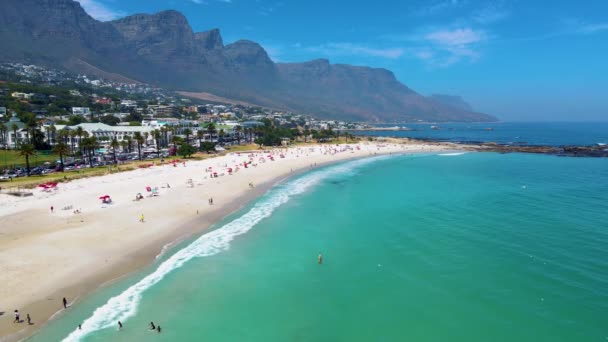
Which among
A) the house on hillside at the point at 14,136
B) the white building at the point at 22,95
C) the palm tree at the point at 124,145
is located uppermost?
the white building at the point at 22,95

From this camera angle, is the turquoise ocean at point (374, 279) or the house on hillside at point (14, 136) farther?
the house on hillside at point (14, 136)

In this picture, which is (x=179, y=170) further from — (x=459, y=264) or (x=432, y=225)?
(x=459, y=264)

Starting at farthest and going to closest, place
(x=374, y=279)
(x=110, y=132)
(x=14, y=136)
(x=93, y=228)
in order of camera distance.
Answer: (x=110, y=132) < (x=14, y=136) < (x=93, y=228) < (x=374, y=279)

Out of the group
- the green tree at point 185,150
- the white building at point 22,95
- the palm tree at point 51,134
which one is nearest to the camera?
the green tree at point 185,150

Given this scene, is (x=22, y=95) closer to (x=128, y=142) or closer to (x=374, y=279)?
(x=128, y=142)

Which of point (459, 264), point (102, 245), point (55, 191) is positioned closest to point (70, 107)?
point (55, 191)

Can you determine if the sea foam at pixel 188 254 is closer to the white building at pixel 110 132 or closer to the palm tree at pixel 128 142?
the palm tree at pixel 128 142

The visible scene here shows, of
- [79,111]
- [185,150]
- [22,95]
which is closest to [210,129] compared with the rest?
[185,150]

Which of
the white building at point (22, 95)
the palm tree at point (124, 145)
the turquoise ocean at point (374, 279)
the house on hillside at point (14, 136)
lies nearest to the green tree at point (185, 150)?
the palm tree at point (124, 145)
